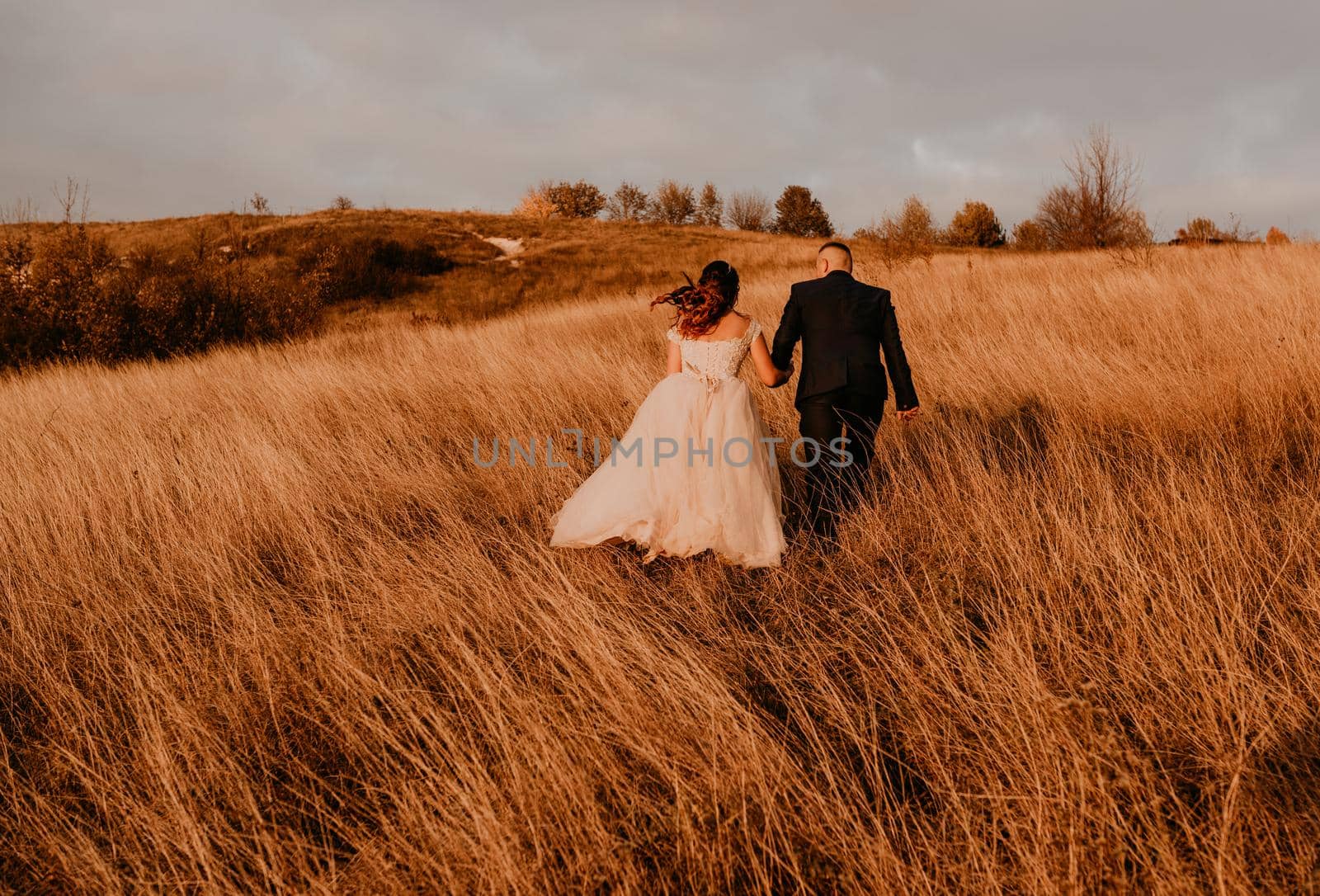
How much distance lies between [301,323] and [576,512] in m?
14.4

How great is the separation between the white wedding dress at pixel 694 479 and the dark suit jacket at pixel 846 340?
429 mm

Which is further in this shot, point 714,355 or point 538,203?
point 538,203

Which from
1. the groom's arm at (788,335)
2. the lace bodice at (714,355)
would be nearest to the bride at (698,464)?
the lace bodice at (714,355)

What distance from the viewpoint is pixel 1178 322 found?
705cm

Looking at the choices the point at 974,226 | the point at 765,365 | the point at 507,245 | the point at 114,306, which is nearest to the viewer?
the point at 765,365

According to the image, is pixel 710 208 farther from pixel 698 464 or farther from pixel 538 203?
pixel 698 464

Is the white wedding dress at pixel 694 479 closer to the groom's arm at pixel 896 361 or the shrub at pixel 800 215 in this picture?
the groom's arm at pixel 896 361

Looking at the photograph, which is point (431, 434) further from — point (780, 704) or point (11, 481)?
point (780, 704)

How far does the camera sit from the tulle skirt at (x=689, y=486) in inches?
147

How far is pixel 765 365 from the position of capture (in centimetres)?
408

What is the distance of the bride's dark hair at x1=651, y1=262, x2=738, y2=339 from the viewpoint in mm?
3896

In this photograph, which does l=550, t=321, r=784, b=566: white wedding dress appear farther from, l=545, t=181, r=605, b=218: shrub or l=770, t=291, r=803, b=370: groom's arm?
l=545, t=181, r=605, b=218: shrub

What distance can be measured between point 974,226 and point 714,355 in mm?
44485

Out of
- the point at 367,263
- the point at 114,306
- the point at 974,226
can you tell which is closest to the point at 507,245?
the point at 367,263
